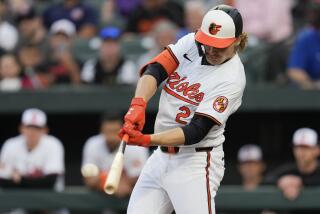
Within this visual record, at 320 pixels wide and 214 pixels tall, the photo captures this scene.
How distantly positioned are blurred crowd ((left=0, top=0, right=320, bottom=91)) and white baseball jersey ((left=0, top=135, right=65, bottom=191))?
71 cm

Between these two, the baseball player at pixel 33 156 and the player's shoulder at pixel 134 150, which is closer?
the player's shoulder at pixel 134 150

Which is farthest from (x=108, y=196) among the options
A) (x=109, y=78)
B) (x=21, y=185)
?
(x=109, y=78)

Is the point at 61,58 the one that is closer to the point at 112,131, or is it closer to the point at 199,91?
the point at 112,131

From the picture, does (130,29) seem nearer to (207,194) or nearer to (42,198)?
(42,198)

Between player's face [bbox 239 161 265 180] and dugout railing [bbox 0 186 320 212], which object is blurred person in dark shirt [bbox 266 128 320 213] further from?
player's face [bbox 239 161 265 180]

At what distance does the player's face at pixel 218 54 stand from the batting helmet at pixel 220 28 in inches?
3.4

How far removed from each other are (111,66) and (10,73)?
1150mm

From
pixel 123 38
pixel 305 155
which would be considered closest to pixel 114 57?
pixel 123 38

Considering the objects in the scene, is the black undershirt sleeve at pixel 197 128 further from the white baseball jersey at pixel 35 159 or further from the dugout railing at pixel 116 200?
the white baseball jersey at pixel 35 159

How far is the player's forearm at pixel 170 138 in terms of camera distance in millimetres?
5008

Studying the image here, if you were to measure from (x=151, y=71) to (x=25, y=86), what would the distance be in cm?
412

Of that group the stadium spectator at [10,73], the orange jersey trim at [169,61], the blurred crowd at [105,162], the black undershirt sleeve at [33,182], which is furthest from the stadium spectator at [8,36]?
the orange jersey trim at [169,61]

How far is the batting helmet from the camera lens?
5094mm

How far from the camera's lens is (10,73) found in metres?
9.25
